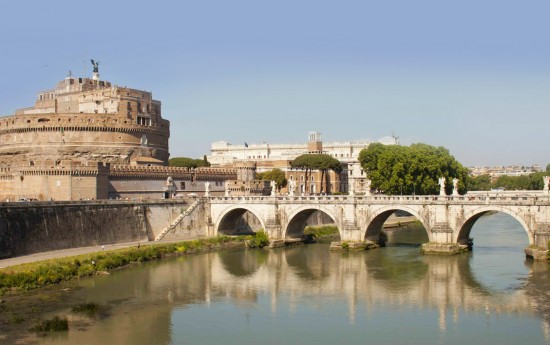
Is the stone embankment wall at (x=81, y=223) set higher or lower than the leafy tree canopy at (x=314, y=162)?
lower

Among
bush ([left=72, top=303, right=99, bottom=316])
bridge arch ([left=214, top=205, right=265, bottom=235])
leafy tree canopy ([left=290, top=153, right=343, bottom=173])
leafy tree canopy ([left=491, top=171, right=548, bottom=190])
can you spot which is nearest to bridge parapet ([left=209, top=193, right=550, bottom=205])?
bridge arch ([left=214, top=205, right=265, bottom=235])

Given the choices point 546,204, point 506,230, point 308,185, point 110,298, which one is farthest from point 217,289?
point 308,185

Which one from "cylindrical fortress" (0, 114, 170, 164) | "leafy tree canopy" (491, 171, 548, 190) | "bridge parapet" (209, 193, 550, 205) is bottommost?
"bridge parapet" (209, 193, 550, 205)

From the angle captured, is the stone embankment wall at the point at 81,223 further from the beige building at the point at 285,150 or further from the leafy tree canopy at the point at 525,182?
the leafy tree canopy at the point at 525,182

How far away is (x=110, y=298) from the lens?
30453 millimetres

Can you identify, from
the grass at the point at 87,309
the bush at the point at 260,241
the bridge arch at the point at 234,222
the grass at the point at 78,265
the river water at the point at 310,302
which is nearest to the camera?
the river water at the point at 310,302

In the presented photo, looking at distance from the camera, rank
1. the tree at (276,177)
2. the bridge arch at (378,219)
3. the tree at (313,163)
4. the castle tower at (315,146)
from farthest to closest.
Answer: the castle tower at (315,146)
the tree at (313,163)
the tree at (276,177)
the bridge arch at (378,219)

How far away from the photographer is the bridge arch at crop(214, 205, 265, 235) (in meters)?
52.0

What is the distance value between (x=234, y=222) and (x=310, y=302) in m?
24.7

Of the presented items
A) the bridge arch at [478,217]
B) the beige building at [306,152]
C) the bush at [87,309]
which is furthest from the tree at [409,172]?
the bush at [87,309]

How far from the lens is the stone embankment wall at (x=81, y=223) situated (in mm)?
37938

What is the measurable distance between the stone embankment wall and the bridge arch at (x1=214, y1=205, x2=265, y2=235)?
1319 mm

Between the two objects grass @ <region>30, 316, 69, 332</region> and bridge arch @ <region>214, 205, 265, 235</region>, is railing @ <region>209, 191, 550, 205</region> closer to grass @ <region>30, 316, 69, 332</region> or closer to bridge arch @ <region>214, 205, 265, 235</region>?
bridge arch @ <region>214, 205, 265, 235</region>

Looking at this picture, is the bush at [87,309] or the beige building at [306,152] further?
the beige building at [306,152]
